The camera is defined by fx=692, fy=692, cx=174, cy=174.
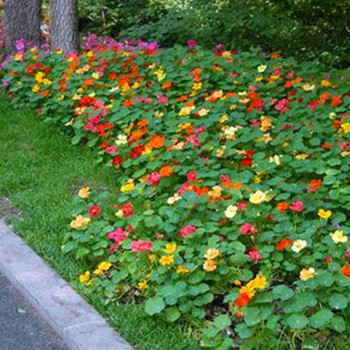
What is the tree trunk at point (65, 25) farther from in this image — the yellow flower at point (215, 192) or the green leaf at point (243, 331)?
the green leaf at point (243, 331)

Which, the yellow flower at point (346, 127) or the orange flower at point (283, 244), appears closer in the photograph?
the orange flower at point (283, 244)

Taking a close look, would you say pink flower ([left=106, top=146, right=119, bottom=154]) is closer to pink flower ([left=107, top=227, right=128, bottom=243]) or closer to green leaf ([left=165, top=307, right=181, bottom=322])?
pink flower ([left=107, top=227, right=128, bottom=243])

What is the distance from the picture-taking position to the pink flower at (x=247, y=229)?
3439 millimetres

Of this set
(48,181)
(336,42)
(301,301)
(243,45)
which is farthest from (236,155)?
(336,42)

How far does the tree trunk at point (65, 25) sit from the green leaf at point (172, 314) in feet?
17.2

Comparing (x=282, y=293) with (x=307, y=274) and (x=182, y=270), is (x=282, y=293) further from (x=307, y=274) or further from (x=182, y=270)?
(x=182, y=270)

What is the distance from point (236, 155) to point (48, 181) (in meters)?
1.38

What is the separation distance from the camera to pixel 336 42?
9711 mm

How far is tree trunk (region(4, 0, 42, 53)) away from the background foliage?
163 centimetres

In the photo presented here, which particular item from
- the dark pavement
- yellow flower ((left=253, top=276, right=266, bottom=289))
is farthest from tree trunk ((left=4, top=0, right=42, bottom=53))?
yellow flower ((left=253, top=276, right=266, bottom=289))

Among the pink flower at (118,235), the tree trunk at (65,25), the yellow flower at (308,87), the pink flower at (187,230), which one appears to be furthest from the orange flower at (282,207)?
the tree trunk at (65,25)

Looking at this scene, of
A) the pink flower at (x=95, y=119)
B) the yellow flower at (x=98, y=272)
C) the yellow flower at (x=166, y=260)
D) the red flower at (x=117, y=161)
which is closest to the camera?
the yellow flower at (x=166, y=260)

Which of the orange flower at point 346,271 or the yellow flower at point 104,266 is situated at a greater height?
the orange flower at point 346,271

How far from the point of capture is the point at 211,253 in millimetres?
3258
